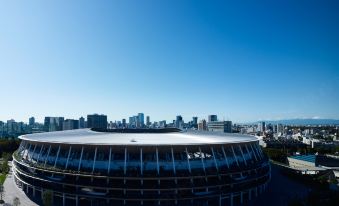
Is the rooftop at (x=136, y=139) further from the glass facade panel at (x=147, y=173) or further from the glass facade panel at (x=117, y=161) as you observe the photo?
the glass facade panel at (x=117, y=161)

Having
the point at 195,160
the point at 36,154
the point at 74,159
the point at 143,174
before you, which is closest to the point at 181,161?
the point at 195,160

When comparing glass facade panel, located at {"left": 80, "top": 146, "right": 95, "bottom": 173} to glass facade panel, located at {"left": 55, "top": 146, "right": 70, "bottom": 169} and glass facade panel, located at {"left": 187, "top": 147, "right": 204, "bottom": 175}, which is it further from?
glass facade panel, located at {"left": 187, "top": 147, "right": 204, "bottom": 175}

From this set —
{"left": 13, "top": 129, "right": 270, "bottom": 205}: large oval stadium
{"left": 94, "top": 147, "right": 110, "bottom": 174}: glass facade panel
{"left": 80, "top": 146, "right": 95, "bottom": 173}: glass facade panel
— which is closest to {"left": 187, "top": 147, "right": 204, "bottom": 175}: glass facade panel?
{"left": 13, "top": 129, "right": 270, "bottom": 205}: large oval stadium

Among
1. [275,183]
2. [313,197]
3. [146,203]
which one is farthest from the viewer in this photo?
[275,183]

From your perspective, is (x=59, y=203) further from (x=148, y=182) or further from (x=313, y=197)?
(x=313, y=197)

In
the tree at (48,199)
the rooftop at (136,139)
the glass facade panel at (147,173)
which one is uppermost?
the rooftop at (136,139)

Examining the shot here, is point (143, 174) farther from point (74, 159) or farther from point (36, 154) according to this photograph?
point (36, 154)

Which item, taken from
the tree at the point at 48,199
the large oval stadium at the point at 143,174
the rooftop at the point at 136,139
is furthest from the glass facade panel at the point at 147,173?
the tree at the point at 48,199

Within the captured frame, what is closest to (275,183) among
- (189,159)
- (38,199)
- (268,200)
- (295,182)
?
(295,182)
